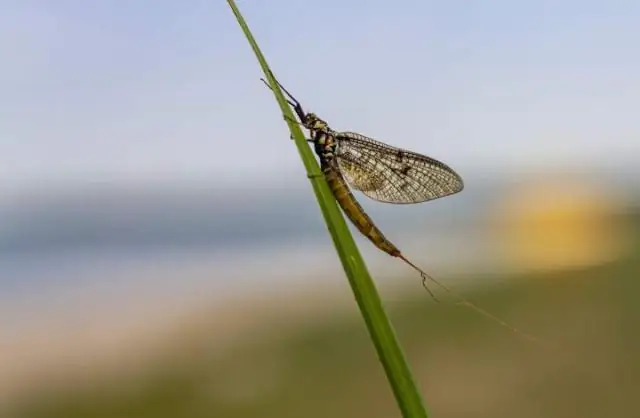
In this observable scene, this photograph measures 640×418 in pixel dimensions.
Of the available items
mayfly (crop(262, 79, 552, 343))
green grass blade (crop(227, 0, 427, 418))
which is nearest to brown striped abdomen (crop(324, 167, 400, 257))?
mayfly (crop(262, 79, 552, 343))

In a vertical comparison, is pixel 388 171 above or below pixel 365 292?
above

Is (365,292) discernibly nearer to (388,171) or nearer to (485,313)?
(485,313)

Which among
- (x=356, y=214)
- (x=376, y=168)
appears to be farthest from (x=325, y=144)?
(x=356, y=214)

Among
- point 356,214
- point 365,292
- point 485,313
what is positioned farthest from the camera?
point 356,214

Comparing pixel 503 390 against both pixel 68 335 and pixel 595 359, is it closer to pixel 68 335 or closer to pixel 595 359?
pixel 595 359

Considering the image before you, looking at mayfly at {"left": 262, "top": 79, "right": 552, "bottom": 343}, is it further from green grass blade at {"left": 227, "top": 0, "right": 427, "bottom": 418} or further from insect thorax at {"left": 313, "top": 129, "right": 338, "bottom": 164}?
green grass blade at {"left": 227, "top": 0, "right": 427, "bottom": 418}

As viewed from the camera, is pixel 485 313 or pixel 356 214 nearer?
pixel 485 313

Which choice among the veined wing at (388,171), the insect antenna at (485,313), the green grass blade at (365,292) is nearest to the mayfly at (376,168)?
the veined wing at (388,171)
